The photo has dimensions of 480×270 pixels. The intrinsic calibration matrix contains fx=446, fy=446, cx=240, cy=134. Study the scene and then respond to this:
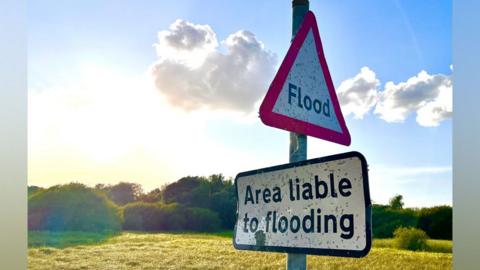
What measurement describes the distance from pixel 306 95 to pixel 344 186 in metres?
0.36

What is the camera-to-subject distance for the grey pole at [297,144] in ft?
4.62

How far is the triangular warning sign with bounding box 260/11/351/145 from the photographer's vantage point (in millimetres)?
1347

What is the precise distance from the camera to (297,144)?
147 cm

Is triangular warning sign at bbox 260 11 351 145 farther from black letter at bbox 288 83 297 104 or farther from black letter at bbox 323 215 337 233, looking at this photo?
black letter at bbox 323 215 337 233

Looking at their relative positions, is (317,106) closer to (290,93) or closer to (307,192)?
(290,93)

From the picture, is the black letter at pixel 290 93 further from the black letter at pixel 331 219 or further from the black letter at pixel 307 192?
the black letter at pixel 331 219

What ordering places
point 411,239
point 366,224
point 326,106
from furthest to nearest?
1. point 411,239
2. point 326,106
3. point 366,224

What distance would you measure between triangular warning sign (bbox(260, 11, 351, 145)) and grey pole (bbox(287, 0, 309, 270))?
1.4 inches

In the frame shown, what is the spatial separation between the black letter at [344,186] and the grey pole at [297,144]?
24 centimetres

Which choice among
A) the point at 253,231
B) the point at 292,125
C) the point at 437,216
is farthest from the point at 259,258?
the point at 292,125

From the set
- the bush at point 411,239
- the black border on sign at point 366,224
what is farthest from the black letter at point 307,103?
the bush at point 411,239

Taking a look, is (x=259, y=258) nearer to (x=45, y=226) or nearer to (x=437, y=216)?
(x=437, y=216)

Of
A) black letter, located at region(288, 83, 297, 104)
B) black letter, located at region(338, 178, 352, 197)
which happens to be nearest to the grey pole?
black letter, located at region(288, 83, 297, 104)

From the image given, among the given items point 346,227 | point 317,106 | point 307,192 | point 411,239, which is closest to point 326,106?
point 317,106
